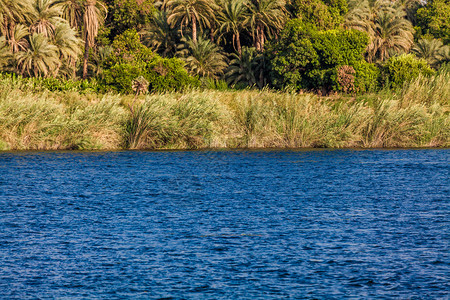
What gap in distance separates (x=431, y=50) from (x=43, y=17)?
47351 mm

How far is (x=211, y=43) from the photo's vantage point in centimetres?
7781

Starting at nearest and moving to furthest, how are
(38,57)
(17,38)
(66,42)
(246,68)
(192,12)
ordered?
(38,57) → (17,38) → (66,42) → (192,12) → (246,68)

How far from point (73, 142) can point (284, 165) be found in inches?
502

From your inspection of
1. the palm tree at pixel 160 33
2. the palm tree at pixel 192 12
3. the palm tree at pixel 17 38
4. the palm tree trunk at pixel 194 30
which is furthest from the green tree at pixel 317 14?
the palm tree at pixel 17 38

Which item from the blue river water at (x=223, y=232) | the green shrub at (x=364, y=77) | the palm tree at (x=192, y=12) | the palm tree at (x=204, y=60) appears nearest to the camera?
the blue river water at (x=223, y=232)

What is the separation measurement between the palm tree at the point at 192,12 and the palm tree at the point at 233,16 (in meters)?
1.33

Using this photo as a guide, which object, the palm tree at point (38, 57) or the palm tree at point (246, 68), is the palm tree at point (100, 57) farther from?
the palm tree at point (246, 68)

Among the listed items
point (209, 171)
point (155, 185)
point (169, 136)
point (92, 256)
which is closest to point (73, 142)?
point (169, 136)

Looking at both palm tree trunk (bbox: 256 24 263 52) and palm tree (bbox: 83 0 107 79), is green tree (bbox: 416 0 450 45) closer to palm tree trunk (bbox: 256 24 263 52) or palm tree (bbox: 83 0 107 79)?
palm tree trunk (bbox: 256 24 263 52)

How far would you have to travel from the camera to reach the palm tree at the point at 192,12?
75500 millimetres

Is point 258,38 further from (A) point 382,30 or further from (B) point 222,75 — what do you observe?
(A) point 382,30

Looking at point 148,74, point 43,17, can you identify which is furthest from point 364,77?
point 43,17

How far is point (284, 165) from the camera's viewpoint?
3378 centimetres

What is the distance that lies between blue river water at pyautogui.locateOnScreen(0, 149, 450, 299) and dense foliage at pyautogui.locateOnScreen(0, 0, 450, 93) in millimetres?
31729
